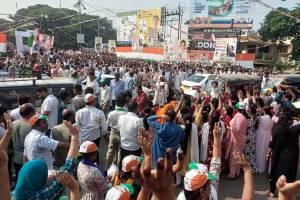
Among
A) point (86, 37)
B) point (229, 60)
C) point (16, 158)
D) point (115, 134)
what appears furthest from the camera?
point (86, 37)

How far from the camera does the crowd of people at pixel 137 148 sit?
2605 millimetres

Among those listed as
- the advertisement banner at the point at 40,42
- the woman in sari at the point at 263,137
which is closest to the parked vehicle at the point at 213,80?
the woman in sari at the point at 263,137

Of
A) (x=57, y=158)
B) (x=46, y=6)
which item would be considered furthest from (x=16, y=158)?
(x=46, y=6)

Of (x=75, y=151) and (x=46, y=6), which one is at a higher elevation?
(x=46, y=6)

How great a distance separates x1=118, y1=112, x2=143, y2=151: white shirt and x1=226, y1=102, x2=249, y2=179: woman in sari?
1.99m

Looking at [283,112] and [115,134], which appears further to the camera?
[115,134]

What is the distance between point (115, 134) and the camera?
264 inches

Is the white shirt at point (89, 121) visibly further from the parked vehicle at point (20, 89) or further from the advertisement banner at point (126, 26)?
the advertisement banner at point (126, 26)

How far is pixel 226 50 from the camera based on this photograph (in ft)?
89.2

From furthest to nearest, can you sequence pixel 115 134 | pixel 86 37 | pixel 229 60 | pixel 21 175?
pixel 86 37
pixel 229 60
pixel 115 134
pixel 21 175

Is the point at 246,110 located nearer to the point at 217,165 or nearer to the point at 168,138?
the point at 168,138

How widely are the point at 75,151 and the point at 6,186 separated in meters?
1.42

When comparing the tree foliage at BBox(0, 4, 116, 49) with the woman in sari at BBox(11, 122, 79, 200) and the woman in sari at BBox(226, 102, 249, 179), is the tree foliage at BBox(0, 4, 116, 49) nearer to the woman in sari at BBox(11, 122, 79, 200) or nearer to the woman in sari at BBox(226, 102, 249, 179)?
the woman in sari at BBox(226, 102, 249, 179)

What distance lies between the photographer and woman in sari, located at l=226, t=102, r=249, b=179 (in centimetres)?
690
